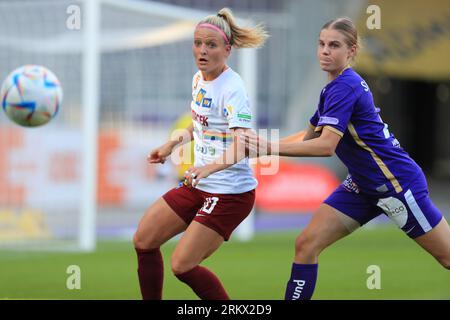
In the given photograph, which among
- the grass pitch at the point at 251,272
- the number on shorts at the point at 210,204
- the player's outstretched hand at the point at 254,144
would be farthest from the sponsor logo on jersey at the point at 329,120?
the grass pitch at the point at 251,272

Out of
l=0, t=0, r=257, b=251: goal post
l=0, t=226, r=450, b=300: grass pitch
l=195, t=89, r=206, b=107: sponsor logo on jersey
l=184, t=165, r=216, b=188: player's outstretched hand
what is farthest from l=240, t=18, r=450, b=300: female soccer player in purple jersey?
l=0, t=0, r=257, b=251: goal post

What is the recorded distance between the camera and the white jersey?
6.36m

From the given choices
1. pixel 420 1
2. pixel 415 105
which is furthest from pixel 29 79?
pixel 415 105

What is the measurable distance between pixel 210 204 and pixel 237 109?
69 centimetres

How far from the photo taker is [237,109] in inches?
246

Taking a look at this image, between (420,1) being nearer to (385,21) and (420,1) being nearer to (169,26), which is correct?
(385,21)

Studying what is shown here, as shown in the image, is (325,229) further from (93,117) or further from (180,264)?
(93,117)

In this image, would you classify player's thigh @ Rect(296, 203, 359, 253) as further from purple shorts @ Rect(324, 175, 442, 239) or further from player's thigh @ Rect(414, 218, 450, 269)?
player's thigh @ Rect(414, 218, 450, 269)

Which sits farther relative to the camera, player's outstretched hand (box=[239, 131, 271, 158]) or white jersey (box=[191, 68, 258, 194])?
white jersey (box=[191, 68, 258, 194])

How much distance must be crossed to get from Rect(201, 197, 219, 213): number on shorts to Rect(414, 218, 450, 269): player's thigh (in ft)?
4.71

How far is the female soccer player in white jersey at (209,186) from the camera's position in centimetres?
636

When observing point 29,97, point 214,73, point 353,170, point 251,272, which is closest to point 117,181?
point 251,272

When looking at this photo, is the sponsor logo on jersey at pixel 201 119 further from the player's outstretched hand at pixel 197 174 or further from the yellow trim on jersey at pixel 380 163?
the yellow trim on jersey at pixel 380 163

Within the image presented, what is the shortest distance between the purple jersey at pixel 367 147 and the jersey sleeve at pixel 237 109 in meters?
0.49
